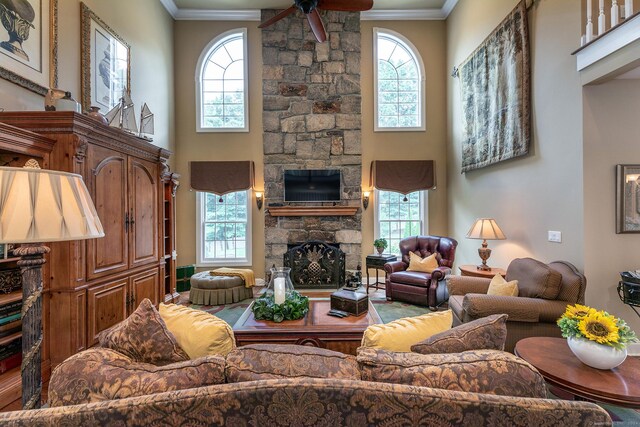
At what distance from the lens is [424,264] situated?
4.63 m

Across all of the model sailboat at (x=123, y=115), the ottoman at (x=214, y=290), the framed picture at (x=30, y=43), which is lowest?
the ottoman at (x=214, y=290)

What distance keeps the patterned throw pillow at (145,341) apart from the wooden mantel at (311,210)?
14.1 feet

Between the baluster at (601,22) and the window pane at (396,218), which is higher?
the baluster at (601,22)

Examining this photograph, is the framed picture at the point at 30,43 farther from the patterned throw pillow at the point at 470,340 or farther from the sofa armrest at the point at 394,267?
the sofa armrest at the point at 394,267

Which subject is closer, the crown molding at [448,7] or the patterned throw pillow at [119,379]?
the patterned throw pillow at [119,379]

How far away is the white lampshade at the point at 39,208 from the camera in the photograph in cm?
108

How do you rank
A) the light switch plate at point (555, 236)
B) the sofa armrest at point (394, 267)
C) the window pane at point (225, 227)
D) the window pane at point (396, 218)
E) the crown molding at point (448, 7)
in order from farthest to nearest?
the window pane at point (396, 218), the window pane at point (225, 227), the crown molding at point (448, 7), the sofa armrest at point (394, 267), the light switch plate at point (555, 236)

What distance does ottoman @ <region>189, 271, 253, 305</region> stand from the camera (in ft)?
14.9

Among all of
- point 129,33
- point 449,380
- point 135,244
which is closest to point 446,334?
point 449,380

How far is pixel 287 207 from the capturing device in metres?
5.62

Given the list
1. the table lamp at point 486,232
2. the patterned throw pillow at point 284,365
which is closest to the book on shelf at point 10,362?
the patterned throw pillow at point 284,365

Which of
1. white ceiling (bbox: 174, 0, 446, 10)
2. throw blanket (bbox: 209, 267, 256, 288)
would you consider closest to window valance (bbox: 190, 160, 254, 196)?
throw blanket (bbox: 209, 267, 256, 288)

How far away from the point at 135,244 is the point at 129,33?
318 cm

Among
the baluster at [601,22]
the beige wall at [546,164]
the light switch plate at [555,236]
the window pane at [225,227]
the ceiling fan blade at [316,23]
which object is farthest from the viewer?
the window pane at [225,227]
